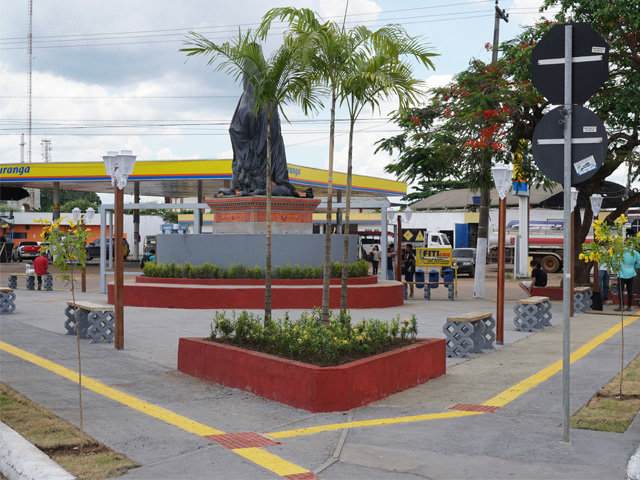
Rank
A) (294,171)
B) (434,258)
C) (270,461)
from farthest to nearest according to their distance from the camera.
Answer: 1. (294,171)
2. (434,258)
3. (270,461)

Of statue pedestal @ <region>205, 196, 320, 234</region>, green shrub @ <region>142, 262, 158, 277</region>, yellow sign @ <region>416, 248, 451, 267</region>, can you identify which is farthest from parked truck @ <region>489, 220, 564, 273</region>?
green shrub @ <region>142, 262, 158, 277</region>

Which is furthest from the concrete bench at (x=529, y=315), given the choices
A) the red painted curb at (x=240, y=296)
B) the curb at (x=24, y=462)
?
the curb at (x=24, y=462)

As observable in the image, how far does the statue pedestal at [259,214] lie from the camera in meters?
19.5

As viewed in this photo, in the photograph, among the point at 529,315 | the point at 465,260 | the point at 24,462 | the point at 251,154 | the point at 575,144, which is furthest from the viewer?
the point at 465,260

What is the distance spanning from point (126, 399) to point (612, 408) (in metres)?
5.05

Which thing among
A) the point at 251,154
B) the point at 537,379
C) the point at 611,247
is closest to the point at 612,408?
the point at 537,379

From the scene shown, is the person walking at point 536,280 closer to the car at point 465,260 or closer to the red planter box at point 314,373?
the red planter box at point 314,373

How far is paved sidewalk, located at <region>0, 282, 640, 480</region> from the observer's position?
18.3 ft

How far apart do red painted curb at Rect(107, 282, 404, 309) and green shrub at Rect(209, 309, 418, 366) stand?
7842 millimetres

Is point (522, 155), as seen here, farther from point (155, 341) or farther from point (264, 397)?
point (264, 397)

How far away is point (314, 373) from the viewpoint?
287 inches

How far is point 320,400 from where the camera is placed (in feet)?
23.9

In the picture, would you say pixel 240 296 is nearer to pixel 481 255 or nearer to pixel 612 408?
pixel 481 255

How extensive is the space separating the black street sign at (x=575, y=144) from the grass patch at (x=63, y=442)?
4107 mm
